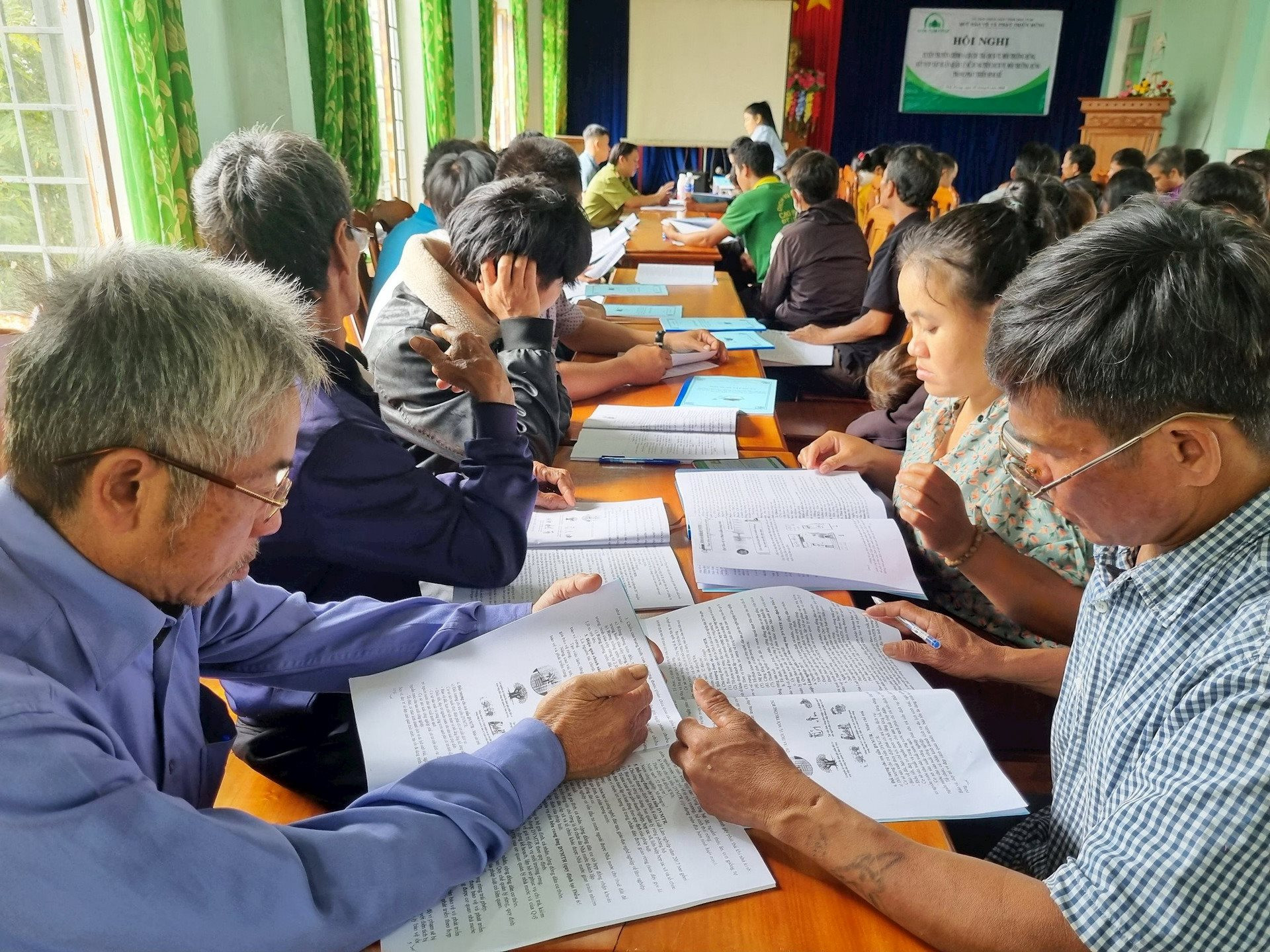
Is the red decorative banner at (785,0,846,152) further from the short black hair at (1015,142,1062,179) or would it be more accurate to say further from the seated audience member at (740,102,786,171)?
the short black hair at (1015,142,1062,179)

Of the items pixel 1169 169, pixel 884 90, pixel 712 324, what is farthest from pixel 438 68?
pixel 884 90

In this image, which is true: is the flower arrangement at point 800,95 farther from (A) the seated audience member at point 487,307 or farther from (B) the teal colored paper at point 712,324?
(A) the seated audience member at point 487,307

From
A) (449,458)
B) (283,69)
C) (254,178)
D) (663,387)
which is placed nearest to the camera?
(254,178)

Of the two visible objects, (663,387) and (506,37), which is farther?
(506,37)

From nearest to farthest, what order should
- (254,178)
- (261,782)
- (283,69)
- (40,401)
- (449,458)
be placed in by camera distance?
(40,401) → (261,782) → (254,178) → (449,458) → (283,69)

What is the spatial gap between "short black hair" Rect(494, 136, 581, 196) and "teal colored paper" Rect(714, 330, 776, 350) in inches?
30.2

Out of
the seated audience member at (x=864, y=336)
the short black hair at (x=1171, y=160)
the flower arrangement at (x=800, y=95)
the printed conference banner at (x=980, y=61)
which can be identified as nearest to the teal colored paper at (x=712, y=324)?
the seated audience member at (x=864, y=336)

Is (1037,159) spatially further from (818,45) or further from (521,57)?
(818,45)

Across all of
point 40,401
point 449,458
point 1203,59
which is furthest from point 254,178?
point 1203,59

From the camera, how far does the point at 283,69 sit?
3352mm

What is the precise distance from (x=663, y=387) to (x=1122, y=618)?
1512 mm

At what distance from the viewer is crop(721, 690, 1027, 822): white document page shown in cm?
81

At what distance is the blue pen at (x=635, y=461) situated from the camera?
5.64ft

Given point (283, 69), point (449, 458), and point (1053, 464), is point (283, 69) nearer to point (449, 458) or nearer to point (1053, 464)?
point (449, 458)
